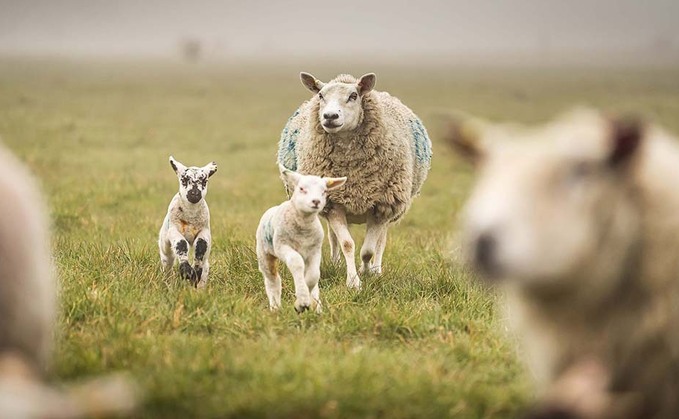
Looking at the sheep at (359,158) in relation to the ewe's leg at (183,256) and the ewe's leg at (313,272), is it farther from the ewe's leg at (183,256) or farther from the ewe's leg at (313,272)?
the ewe's leg at (183,256)

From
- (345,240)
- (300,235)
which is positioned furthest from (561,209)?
(345,240)

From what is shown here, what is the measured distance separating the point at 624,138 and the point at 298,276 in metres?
3.50

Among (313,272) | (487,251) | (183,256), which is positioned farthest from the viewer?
(183,256)

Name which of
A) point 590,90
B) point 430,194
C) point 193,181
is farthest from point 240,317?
point 590,90

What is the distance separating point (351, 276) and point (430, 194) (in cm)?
756

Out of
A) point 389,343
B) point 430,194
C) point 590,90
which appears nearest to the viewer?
point 389,343

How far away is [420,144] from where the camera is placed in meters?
8.70

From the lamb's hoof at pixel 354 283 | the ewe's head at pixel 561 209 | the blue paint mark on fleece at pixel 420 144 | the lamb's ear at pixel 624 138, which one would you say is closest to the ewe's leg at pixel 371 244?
the lamb's hoof at pixel 354 283

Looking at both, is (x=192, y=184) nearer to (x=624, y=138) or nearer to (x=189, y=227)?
(x=189, y=227)

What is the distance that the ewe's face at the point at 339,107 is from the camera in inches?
303

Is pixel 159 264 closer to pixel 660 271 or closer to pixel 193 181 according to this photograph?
pixel 193 181

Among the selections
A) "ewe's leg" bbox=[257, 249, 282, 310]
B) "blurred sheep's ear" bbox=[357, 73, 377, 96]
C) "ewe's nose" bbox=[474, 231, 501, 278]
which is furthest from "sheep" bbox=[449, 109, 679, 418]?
"blurred sheep's ear" bbox=[357, 73, 377, 96]

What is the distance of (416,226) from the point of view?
11906mm

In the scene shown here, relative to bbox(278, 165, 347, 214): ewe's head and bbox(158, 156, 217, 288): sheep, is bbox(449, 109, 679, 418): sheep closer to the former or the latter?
bbox(278, 165, 347, 214): ewe's head
